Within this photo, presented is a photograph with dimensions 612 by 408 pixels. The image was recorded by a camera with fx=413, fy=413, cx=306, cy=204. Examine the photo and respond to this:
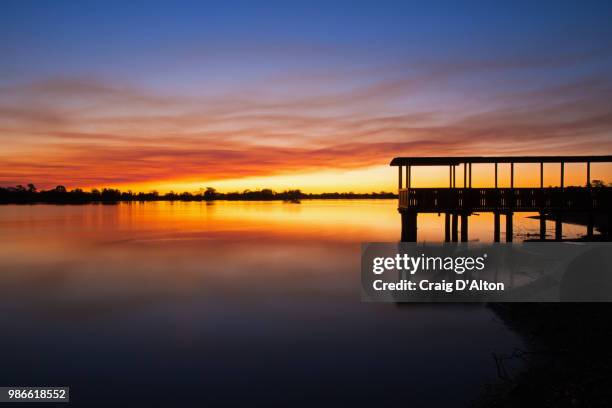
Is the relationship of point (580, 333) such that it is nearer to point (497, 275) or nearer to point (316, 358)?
point (316, 358)

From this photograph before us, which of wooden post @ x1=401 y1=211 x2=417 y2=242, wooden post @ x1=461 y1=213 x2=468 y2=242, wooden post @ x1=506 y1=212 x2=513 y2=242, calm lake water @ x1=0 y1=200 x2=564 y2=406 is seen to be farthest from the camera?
wooden post @ x1=506 y1=212 x2=513 y2=242

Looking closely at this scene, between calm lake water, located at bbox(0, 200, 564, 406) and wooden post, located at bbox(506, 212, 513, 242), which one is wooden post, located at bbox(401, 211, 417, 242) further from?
wooden post, located at bbox(506, 212, 513, 242)

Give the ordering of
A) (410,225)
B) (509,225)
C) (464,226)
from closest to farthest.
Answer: (464,226)
(410,225)
(509,225)

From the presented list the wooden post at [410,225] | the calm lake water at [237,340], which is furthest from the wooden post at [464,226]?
the calm lake water at [237,340]

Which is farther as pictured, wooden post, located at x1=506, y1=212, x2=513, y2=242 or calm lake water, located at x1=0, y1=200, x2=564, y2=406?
wooden post, located at x1=506, y1=212, x2=513, y2=242

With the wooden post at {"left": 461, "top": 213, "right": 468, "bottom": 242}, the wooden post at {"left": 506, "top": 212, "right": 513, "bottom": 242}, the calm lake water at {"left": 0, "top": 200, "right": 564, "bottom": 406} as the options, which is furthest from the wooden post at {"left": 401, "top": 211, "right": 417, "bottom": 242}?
the wooden post at {"left": 506, "top": 212, "right": 513, "bottom": 242}

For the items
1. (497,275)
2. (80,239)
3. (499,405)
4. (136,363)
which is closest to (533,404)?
(499,405)

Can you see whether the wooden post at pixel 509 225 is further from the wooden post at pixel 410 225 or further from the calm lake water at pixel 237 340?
the calm lake water at pixel 237 340

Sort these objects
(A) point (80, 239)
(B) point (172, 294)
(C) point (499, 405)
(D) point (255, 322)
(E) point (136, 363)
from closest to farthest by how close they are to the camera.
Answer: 1. (C) point (499, 405)
2. (E) point (136, 363)
3. (D) point (255, 322)
4. (B) point (172, 294)
5. (A) point (80, 239)

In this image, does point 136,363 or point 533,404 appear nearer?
point 533,404

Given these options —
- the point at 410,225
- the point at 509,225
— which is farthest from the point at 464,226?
the point at 509,225

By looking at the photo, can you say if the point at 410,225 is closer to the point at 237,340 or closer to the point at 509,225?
the point at 509,225

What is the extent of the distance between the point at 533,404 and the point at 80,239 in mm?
66487

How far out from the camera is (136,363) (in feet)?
54.2
